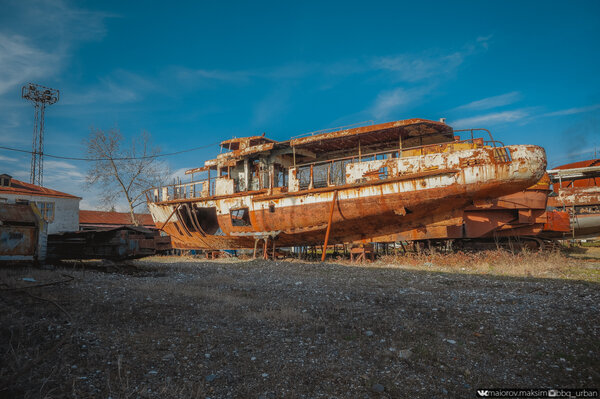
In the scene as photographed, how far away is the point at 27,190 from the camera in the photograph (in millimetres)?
23734

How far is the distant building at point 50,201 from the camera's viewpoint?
23172 millimetres

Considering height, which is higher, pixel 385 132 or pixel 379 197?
pixel 385 132

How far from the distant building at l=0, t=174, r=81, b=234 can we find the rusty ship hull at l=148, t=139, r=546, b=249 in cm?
1565

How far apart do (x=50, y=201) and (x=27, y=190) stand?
5.05 feet

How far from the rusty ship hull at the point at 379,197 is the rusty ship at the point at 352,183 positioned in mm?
31

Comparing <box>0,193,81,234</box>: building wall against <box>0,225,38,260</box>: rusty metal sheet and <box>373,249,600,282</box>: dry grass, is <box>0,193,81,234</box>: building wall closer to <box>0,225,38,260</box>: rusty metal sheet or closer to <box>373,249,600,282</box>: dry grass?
<box>0,225,38,260</box>: rusty metal sheet

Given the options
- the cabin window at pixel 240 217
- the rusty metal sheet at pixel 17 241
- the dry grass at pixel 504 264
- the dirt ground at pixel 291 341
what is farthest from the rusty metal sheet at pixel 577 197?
the rusty metal sheet at pixel 17 241

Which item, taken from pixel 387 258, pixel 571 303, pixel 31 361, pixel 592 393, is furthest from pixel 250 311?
pixel 387 258

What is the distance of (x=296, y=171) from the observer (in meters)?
13.3

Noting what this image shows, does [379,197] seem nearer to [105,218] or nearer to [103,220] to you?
[103,220]

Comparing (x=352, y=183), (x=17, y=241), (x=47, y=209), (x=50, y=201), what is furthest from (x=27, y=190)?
(x=352, y=183)

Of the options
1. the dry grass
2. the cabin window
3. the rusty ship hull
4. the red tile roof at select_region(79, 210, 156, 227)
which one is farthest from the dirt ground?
the red tile roof at select_region(79, 210, 156, 227)

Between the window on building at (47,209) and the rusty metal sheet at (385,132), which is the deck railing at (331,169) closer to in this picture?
the rusty metal sheet at (385,132)

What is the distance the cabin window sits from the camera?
14688 millimetres
